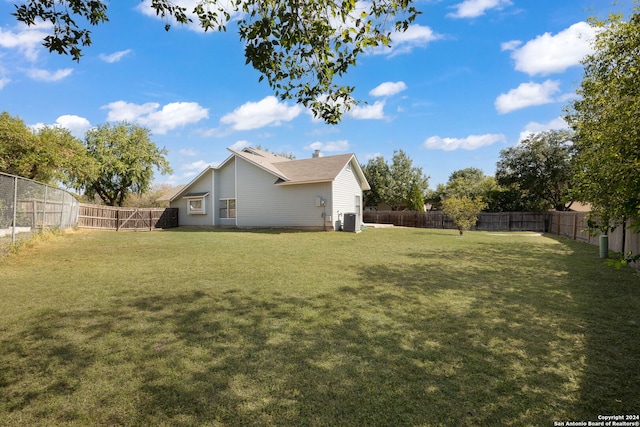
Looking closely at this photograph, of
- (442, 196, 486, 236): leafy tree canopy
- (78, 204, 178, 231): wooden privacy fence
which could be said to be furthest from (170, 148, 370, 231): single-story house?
(442, 196, 486, 236): leafy tree canopy

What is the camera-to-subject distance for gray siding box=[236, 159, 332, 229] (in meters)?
19.1

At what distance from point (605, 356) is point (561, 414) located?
1.47 m

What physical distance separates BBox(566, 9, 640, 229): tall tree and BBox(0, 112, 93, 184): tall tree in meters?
25.7

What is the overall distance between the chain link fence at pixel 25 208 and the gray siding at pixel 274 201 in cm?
1005

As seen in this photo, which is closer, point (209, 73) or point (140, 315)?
point (140, 315)

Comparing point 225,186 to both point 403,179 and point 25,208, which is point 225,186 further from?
point 403,179

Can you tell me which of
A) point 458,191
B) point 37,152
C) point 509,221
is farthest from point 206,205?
point 458,191

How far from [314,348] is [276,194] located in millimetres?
17505

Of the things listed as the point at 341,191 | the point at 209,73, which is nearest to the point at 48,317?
the point at 209,73

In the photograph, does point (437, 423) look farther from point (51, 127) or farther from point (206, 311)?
→ point (51, 127)

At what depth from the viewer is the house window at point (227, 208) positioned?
74.2 ft

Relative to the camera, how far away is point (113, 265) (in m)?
7.92

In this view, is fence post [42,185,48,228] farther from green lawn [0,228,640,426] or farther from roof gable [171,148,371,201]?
roof gable [171,148,371,201]

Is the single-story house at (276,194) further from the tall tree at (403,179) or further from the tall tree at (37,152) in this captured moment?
the tall tree at (403,179)
